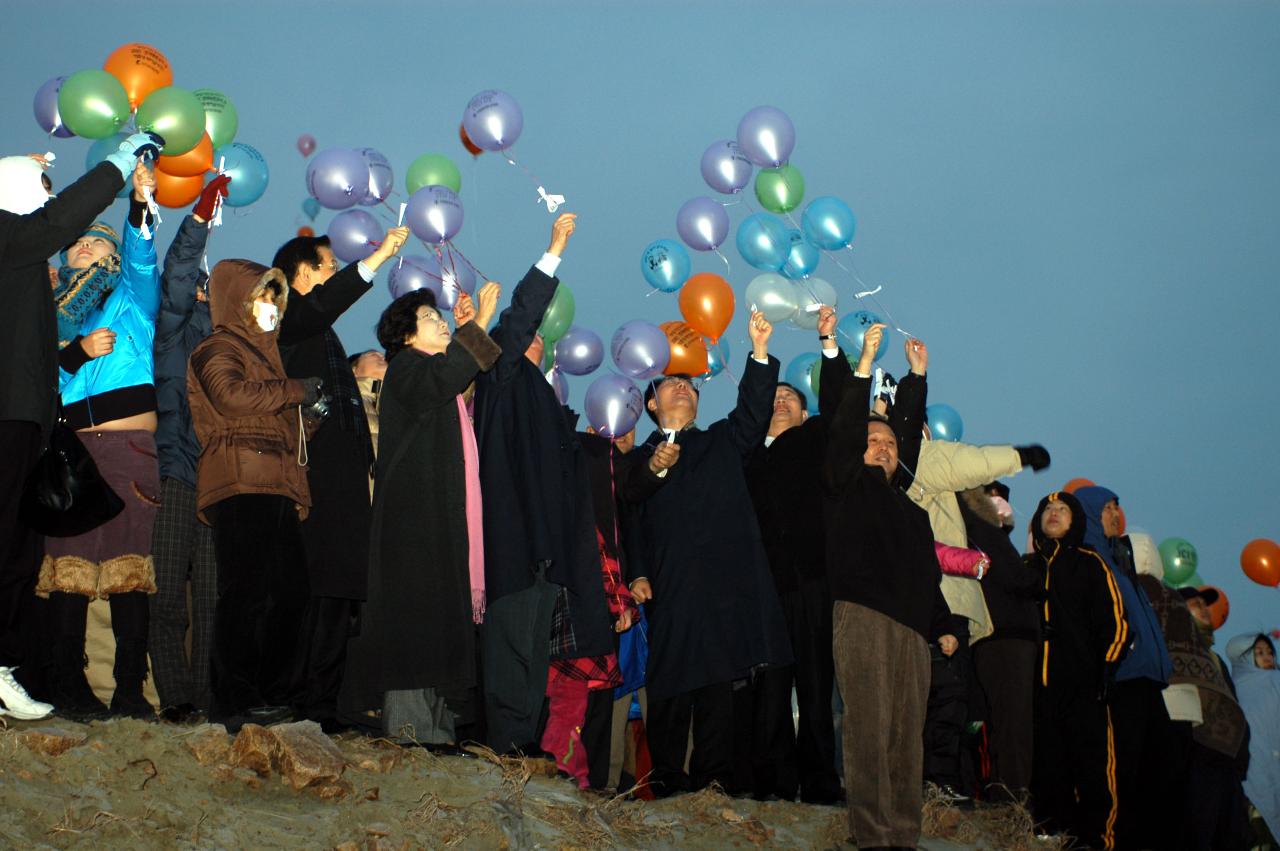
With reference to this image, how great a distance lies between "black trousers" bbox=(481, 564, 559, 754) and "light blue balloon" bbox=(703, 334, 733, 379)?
3268mm

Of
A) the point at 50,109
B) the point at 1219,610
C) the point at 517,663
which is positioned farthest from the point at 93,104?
the point at 1219,610

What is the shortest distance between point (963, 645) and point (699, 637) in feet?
5.31

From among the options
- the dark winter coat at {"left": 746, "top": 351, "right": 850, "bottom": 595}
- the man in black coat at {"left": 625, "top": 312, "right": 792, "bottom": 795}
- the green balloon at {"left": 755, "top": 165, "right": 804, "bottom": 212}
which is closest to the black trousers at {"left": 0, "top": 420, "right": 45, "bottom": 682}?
the man in black coat at {"left": 625, "top": 312, "right": 792, "bottom": 795}

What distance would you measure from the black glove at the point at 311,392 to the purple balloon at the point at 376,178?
290 centimetres

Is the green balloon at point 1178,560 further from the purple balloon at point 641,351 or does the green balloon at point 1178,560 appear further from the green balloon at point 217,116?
the green balloon at point 217,116

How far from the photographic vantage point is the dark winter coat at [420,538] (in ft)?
15.7

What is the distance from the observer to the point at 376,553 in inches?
194

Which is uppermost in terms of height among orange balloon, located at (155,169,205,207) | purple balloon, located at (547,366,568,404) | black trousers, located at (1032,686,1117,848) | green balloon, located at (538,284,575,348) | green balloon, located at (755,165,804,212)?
green balloon, located at (755,165,804,212)

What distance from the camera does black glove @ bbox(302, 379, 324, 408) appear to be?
4.74 m

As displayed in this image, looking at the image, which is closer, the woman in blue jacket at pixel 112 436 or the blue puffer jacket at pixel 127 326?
the woman in blue jacket at pixel 112 436

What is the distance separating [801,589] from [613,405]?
1279mm

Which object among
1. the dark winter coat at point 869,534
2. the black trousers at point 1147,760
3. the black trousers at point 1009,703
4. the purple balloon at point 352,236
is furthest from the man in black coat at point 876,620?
the purple balloon at point 352,236

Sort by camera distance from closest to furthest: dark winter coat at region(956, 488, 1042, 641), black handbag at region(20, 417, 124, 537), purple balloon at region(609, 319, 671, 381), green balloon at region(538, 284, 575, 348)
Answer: black handbag at region(20, 417, 124, 537), dark winter coat at region(956, 488, 1042, 641), purple balloon at region(609, 319, 671, 381), green balloon at region(538, 284, 575, 348)

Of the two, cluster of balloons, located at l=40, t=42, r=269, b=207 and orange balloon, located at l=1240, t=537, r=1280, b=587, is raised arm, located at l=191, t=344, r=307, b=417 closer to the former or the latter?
cluster of balloons, located at l=40, t=42, r=269, b=207
